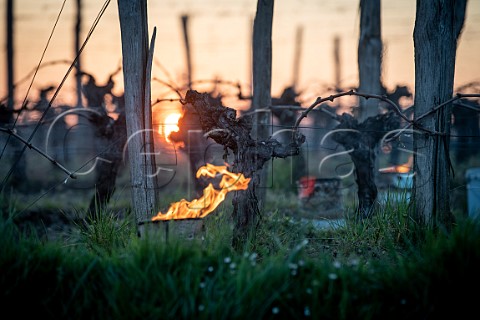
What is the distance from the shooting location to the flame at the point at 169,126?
11.4 meters

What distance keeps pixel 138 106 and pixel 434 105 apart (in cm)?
377

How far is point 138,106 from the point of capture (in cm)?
Answer: 789

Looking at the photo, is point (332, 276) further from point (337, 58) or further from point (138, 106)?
point (337, 58)

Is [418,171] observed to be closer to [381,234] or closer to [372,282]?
[381,234]

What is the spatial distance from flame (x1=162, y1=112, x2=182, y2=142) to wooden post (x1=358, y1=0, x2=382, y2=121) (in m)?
4.16

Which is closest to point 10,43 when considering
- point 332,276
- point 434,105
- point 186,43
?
point 186,43

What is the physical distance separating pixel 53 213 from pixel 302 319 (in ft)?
30.2

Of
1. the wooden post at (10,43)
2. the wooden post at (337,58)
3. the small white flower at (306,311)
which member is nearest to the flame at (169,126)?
the small white flower at (306,311)

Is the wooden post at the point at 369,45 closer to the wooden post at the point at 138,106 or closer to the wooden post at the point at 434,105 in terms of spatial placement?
the wooden post at the point at 434,105

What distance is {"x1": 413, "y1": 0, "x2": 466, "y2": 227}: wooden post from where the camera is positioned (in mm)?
7699

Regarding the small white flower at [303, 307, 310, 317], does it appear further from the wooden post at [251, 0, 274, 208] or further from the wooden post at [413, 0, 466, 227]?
the wooden post at [251, 0, 274, 208]

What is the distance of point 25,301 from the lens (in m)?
5.33

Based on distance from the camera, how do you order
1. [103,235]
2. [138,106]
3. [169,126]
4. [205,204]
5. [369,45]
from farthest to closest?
[369,45] → [169,126] → [138,106] → [103,235] → [205,204]

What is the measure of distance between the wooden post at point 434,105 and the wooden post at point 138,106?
3419 mm
